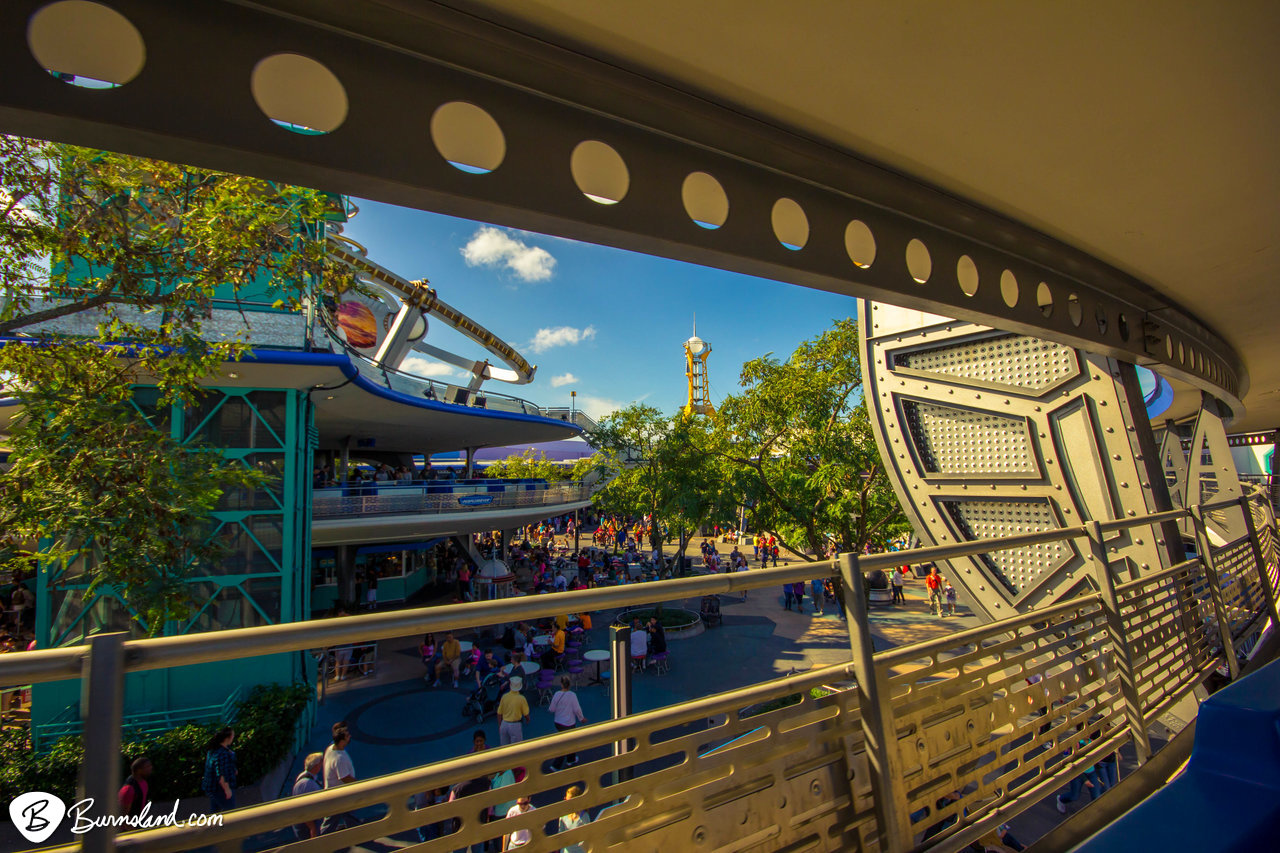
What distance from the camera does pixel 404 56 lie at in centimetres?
138

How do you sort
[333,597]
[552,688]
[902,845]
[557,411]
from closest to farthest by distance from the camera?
[902,845] → [552,688] → [333,597] → [557,411]

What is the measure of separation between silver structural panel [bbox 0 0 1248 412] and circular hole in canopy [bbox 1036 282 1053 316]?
2.61 feet

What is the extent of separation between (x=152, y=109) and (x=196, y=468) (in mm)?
5862

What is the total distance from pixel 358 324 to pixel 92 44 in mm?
25355

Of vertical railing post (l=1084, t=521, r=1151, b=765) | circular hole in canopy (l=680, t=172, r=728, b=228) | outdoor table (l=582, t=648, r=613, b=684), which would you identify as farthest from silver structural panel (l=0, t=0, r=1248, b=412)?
outdoor table (l=582, t=648, r=613, b=684)

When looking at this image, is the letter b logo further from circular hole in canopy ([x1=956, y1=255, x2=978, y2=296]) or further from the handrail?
circular hole in canopy ([x1=956, y1=255, x2=978, y2=296])

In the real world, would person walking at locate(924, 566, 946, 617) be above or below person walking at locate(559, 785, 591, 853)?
below

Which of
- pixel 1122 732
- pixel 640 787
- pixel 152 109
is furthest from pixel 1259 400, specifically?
pixel 152 109

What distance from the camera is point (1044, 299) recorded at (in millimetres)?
3100

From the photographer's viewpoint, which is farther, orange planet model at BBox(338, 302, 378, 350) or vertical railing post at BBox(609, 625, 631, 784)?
orange planet model at BBox(338, 302, 378, 350)

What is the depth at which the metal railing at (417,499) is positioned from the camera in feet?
44.0

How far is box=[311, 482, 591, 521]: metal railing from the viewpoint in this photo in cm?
1341

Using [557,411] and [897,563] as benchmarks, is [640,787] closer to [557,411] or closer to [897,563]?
[897,563]

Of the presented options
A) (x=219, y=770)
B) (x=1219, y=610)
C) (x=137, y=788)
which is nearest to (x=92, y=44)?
(x=1219, y=610)
